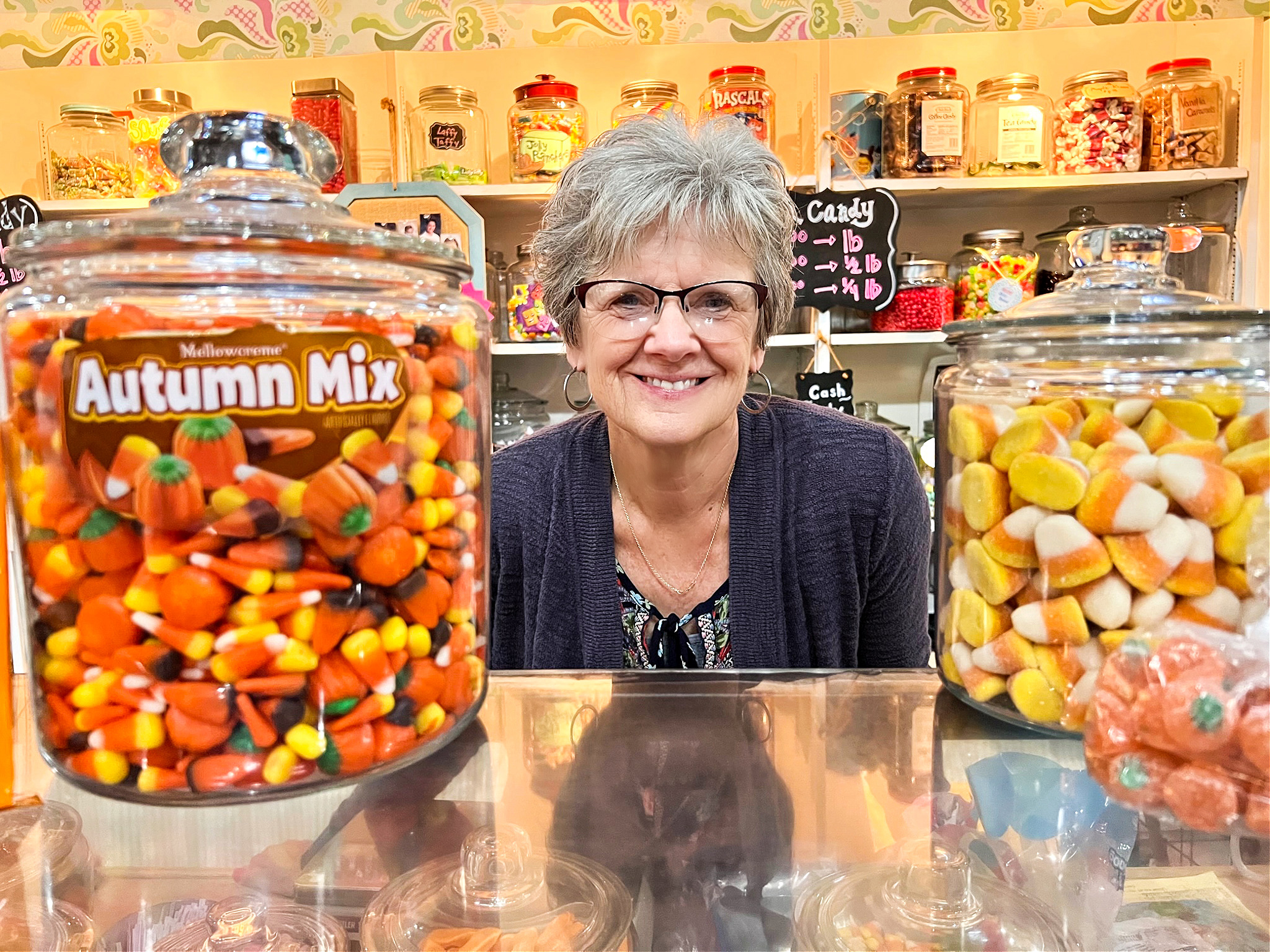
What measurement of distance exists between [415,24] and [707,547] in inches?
81.3

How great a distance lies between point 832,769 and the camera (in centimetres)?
60

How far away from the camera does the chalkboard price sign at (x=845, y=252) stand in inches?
78.3

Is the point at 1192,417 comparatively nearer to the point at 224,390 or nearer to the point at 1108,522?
the point at 1108,522

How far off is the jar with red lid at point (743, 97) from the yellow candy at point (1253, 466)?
177 cm

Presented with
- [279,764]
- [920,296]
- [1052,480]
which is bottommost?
[279,764]

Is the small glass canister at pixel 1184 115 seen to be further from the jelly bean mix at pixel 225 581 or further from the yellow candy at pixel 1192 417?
the jelly bean mix at pixel 225 581

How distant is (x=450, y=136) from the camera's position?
2.24 meters

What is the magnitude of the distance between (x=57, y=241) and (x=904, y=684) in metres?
0.65

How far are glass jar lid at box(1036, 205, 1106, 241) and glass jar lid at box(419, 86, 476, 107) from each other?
1455 mm

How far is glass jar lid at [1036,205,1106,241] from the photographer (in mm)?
2148

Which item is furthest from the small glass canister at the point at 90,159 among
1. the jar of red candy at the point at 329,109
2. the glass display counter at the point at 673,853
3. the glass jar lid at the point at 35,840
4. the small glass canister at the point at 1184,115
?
the small glass canister at the point at 1184,115

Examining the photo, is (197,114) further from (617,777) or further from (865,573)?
(865,573)

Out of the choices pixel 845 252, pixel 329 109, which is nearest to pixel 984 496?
pixel 845 252

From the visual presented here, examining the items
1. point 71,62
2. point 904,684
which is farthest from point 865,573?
point 71,62
